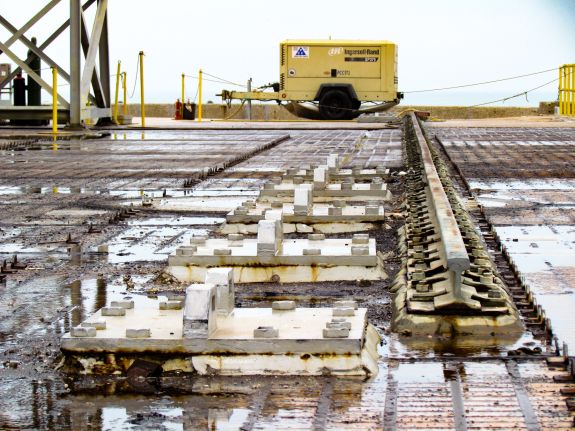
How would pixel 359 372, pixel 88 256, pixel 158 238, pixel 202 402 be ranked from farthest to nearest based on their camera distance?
pixel 158 238
pixel 88 256
pixel 359 372
pixel 202 402

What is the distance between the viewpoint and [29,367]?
464 cm

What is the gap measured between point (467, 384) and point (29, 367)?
1528mm

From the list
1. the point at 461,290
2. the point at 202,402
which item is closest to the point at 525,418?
the point at 202,402

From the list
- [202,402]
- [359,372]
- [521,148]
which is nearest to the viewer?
[202,402]

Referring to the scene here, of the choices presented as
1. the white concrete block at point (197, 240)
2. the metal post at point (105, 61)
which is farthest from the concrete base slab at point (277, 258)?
the metal post at point (105, 61)

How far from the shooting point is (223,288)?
501 centimetres

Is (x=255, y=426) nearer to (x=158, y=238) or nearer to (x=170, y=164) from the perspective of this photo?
(x=158, y=238)

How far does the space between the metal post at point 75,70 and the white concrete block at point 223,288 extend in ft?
64.6

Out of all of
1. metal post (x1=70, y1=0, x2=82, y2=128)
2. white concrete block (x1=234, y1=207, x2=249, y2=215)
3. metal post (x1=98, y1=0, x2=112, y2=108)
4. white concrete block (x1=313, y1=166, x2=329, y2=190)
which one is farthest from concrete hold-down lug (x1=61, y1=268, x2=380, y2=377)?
metal post (x1=98, y1=0, x2=112, y2=108)

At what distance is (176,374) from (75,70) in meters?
20.5

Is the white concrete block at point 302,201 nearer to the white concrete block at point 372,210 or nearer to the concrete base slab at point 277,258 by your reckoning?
the white concrete block at point 372,210

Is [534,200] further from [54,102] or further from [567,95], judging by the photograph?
[567,95]

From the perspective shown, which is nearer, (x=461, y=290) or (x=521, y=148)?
(x=461, y=290)

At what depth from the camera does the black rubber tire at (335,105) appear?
33.9 metres
